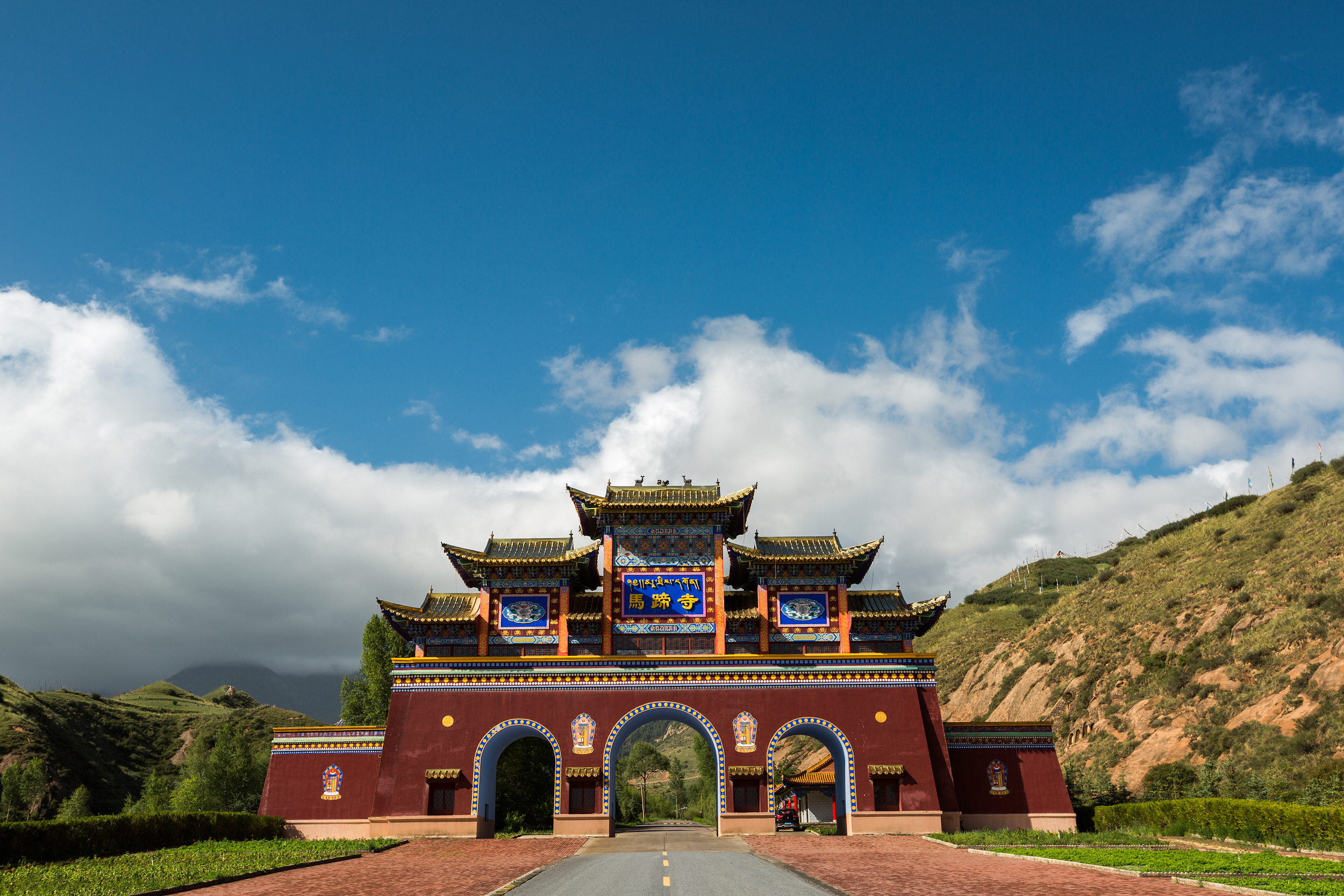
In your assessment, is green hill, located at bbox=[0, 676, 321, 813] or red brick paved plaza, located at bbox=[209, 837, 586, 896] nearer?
red brick paved plaza, located at bbox=[209, 837, 586, 896]

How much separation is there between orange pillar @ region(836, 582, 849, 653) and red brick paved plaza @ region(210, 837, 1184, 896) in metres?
9.10

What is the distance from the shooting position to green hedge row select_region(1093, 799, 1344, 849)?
23.1 meters

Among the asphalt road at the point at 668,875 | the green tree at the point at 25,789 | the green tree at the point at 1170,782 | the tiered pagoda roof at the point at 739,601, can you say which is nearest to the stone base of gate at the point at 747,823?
the asphalt road at the point at 668,875

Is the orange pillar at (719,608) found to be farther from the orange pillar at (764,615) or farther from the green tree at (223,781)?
the green tree at (223,781)

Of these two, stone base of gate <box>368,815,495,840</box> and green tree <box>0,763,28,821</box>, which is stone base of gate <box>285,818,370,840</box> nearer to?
stone base of gate <box>368,815,495,840</box>

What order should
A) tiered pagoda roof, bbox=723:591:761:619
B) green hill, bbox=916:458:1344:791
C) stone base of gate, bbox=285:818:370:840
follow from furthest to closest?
green hill, bbox=916:458:1344:791, tiered pagoda roof, bbox=723:591:761:619, stone base of gate, bbox=285:818:370:840

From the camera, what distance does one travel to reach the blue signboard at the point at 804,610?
125 feet

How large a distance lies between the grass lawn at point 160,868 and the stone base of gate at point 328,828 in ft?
22.7

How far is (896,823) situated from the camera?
114ft

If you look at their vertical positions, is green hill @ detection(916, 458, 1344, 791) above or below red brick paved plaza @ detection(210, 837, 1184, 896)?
above

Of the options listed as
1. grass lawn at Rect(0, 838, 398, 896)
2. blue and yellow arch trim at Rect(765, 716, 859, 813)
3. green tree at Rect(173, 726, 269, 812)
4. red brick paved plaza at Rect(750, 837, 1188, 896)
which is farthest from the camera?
green tree at Rect(173, 726, 269, 812)

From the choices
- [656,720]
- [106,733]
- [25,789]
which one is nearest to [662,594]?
[656,720]

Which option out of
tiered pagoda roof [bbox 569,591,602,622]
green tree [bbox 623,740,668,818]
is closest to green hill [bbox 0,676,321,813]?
green tree [bbox 623,740,668,818]

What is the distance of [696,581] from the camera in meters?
38.6
